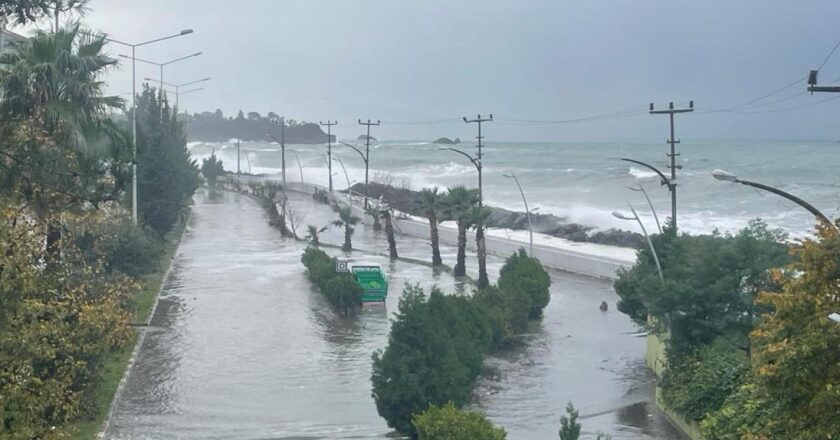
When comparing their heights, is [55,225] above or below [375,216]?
above

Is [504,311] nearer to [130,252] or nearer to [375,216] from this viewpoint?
[130,252]

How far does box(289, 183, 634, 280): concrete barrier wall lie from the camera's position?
4369 cm

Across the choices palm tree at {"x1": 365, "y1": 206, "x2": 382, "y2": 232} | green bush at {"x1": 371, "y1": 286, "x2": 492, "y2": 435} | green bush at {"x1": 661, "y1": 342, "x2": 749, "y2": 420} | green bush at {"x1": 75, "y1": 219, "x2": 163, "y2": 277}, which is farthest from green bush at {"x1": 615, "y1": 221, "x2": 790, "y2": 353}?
palm tree at {"x1": 365, "y1": 206, "x2": 382, "y2": 232}

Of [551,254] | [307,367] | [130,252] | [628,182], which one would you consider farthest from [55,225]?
[628,182]

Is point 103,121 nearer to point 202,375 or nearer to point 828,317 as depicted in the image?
point 202,375

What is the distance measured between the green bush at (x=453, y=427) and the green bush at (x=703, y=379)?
4455 mm

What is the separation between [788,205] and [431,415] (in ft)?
222

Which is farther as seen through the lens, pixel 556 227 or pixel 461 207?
pixel 556 227

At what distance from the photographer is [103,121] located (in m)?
19.6

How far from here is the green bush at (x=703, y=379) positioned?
1792cm

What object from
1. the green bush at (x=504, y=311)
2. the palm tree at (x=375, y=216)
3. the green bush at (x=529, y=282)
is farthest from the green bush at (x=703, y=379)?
the palm tree at (x=375, y=216)

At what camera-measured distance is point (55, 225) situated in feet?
58.6

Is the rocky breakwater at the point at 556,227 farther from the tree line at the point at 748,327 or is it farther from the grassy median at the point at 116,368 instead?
the tree line at the point at 748,327

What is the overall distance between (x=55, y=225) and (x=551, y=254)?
31.8 m
